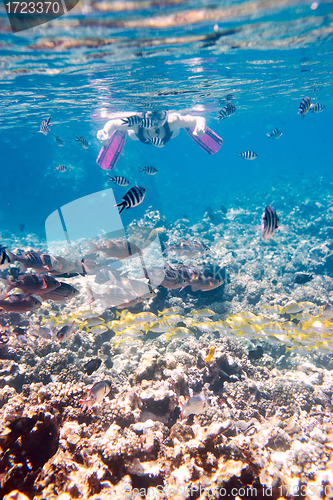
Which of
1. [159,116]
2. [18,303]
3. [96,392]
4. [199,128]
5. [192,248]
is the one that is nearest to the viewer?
[96,392]

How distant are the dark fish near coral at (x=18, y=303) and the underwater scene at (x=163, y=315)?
2 cm

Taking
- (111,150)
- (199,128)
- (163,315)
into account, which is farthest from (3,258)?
(111,150)

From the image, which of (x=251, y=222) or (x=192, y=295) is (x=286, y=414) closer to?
(x=192, y=295)

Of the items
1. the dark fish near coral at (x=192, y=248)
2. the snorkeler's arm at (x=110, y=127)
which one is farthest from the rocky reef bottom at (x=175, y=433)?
the snorkeler's arm at (x=110, y=127)

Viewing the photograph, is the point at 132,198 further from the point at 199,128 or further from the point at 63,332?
the point at 199,128

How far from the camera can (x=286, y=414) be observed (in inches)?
175

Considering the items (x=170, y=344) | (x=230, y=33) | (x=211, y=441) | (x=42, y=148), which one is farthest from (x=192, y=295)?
(x=42, y=148)

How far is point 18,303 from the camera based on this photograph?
3.74m

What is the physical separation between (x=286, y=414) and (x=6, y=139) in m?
35.6

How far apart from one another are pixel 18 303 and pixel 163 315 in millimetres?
3000

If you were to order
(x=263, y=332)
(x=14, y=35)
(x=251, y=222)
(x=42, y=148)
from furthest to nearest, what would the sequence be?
(x=42, y=148) < (x=251, y=222) < (x=14, y=35) < (x=263, y=332)

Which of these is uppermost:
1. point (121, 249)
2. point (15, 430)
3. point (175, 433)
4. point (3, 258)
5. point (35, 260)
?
point (3, 258)

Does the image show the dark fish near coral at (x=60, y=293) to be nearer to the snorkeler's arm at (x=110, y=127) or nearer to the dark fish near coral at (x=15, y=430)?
the dark fish near coral at (x=15, y=430)

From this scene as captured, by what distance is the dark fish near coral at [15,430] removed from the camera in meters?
2.54
